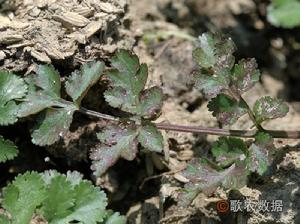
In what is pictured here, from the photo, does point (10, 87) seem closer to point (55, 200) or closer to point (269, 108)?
point (55, 200)

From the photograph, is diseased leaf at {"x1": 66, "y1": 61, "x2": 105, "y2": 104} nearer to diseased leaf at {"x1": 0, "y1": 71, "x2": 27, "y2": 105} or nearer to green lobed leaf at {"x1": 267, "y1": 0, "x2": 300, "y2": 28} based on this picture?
diseased leaf at {"x1": 0, "y1": 71, "x2": 27, "y2": 105}

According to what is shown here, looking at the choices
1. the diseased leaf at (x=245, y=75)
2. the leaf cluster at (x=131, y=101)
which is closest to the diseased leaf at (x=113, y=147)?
the leaf cluster at (x=131, y=101)

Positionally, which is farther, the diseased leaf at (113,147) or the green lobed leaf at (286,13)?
the green lobed leaf at (286,13)

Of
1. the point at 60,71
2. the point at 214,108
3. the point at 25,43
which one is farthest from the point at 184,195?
the point at 25,43

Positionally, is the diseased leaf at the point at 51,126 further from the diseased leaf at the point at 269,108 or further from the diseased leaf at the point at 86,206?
the diseased leaf at the point at 269,108

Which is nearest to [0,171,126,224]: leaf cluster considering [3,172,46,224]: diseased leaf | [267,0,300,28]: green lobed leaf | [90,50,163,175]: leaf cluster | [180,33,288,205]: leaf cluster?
[3,172,46,224]: diseased leaf

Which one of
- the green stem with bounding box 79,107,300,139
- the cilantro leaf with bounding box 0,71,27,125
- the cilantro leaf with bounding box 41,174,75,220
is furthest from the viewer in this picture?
the green stem with bounding box 79,107,300,139
